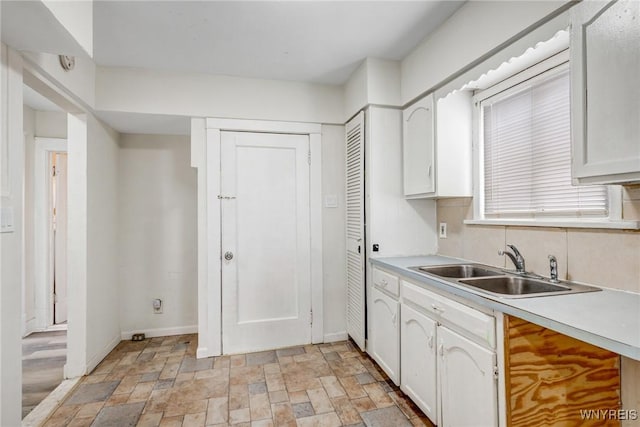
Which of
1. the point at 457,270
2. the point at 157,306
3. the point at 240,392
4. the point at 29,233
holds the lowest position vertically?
the point at 240,392

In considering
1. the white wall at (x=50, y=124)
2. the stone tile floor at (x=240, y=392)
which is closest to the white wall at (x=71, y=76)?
the white wall at (x=50, y=124)

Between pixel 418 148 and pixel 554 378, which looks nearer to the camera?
pixel 554 378

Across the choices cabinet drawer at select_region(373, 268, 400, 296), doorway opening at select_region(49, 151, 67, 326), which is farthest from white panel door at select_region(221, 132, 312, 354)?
doorway opening at select_region(49, 151, 67, 326)

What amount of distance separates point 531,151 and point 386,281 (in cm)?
125

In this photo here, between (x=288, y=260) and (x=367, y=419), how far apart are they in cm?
147

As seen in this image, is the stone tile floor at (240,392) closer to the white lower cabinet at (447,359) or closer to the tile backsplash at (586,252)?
the white lower cabinet at (447,359)

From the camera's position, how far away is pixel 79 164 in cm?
247

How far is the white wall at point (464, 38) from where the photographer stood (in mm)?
1494

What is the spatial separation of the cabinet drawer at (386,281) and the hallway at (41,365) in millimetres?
2482

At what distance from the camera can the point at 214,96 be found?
279 cm

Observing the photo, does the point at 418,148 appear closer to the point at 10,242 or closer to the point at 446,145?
the point at 446,145

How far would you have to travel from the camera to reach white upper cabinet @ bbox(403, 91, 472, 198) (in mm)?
2209

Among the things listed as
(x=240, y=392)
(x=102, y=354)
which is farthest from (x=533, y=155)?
(x=102, y=354)

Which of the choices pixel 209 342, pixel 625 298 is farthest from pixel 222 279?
pixel 625 298
